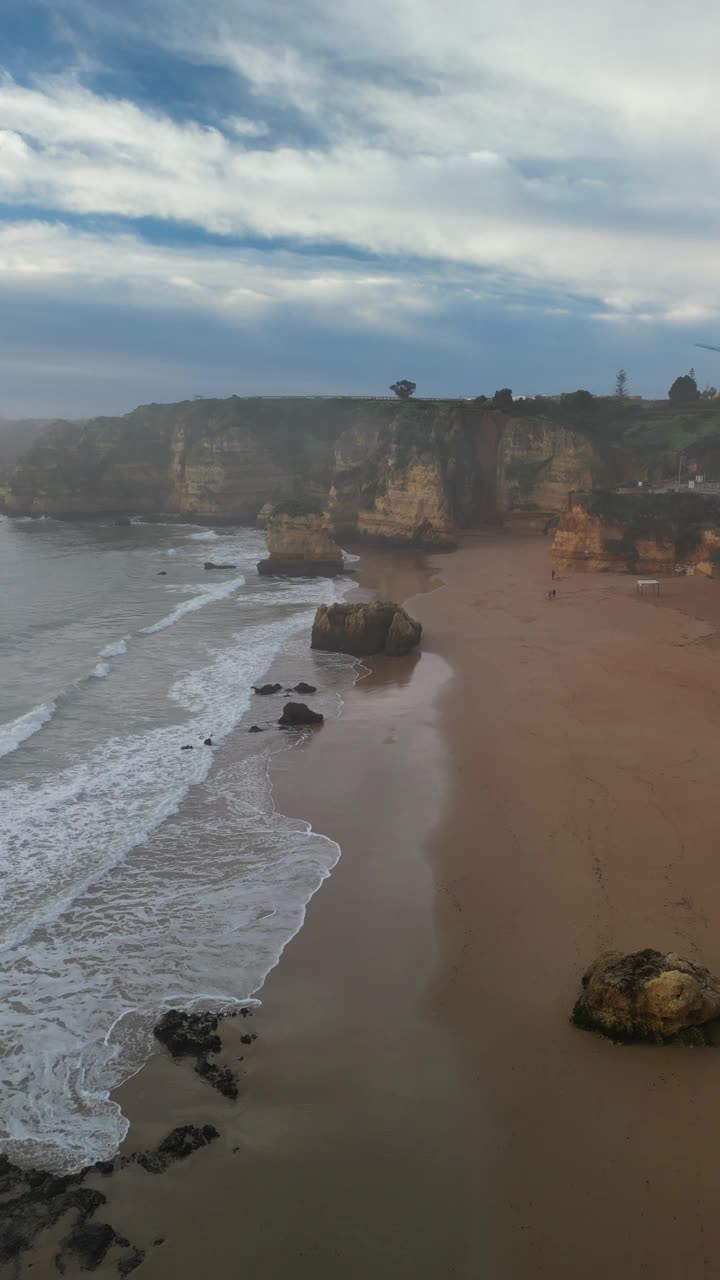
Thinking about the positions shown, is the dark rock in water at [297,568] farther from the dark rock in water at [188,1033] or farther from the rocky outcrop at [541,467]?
the dark rock in water at [188,1033]

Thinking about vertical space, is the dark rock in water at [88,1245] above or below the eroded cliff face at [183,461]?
below

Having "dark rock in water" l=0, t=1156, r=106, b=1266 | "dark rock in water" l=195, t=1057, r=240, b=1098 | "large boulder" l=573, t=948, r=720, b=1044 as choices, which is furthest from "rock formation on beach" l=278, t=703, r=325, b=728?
"dark rock in water" l=0, t=1156, r=106, b=1266

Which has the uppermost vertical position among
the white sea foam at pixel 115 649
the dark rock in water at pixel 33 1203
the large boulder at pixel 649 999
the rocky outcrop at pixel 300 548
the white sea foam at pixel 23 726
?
the rocky outcrop at pixel 300 548

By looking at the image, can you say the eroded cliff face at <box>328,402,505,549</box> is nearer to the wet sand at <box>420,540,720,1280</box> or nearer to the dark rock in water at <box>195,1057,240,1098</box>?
the wet sand at <box>420,540,720,1280</box>

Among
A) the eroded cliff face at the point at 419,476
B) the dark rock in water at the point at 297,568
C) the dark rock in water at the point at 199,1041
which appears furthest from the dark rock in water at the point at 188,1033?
the eroded cliff face at the point at 419,476

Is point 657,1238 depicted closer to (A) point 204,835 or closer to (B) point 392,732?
(A) point 204,835

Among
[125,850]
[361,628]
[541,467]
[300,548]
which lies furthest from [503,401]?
[125,850]

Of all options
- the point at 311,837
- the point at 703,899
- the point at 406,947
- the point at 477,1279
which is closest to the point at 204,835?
the point at 311,837

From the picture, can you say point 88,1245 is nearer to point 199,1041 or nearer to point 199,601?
point 199,1041
